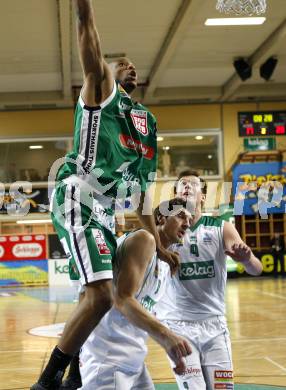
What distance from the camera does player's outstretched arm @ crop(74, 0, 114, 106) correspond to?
3670mm

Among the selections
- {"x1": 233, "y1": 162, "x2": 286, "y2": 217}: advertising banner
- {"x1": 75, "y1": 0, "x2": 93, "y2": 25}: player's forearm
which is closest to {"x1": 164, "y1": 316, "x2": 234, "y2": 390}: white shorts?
{"x1": 75, "y1": 0, "x2": 93, "y2": 25}: player's forearm

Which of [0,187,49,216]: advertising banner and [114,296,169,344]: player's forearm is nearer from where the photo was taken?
[114,296,169,344]: player's forearm

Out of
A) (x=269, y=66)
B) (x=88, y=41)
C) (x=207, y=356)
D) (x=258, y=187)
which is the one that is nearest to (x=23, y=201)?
(x=258, y=187)

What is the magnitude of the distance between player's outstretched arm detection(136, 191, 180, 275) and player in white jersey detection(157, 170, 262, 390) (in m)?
0.70

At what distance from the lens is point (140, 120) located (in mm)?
4191

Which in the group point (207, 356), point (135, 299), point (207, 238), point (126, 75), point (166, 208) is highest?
point (126, 75)

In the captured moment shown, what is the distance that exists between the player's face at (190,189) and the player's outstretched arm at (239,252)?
0.34 m

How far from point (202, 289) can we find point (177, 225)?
102 cm

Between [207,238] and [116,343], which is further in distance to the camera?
[207,238]

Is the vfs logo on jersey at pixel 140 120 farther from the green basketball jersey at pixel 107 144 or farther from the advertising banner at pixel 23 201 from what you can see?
the advertising banner at pixel 23 201

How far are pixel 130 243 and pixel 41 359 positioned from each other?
17.1 ft

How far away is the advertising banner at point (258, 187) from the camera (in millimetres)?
22562

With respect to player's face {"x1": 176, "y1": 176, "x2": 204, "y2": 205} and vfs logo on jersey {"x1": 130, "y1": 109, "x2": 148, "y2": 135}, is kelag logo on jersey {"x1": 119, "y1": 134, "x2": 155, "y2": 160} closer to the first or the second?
vfs logo on jersey {"x1": 130, "y1": 109, "x2": 148, "y2": 135}

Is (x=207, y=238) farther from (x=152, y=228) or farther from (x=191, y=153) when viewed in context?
(x=191, y=153)
